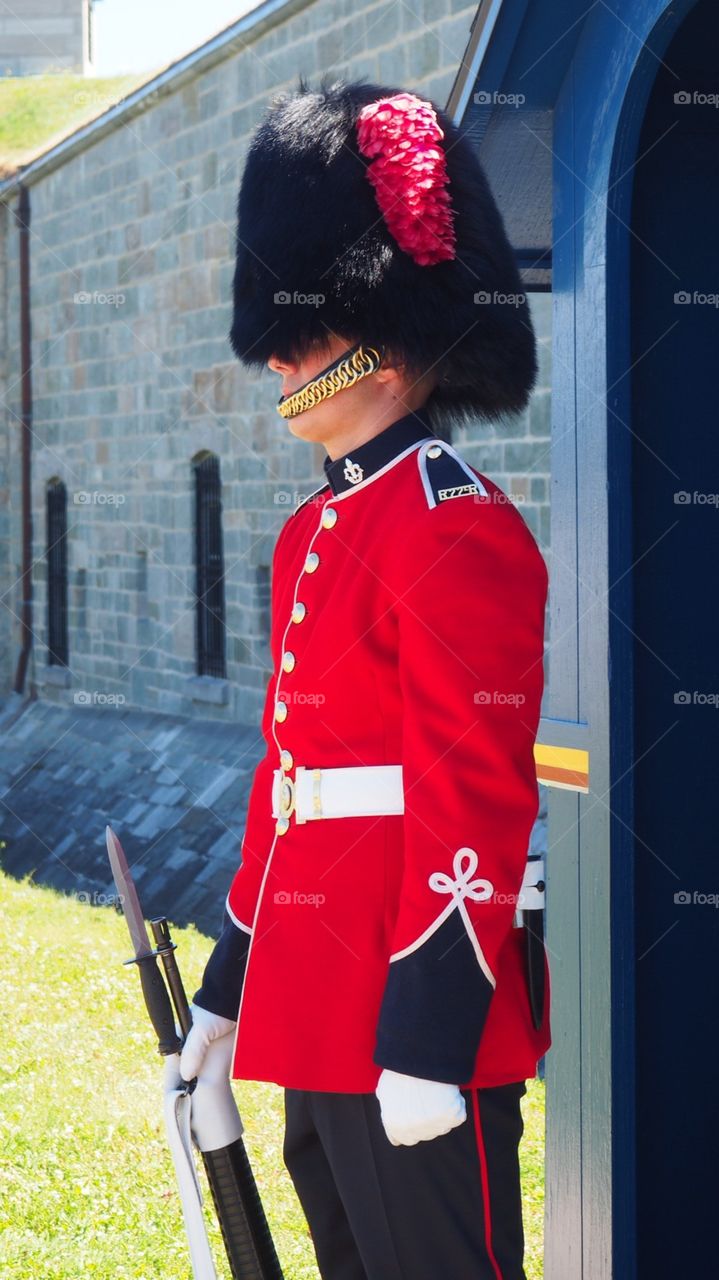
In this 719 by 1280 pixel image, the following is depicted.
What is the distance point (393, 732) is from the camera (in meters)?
2.01

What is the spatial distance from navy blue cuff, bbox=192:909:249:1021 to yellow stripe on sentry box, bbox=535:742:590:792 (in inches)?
24.0

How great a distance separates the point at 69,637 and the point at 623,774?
42.4ft

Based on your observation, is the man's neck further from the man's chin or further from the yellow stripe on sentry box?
the yellow stripe on sentry box

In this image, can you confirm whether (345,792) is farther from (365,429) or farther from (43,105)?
(43,105)

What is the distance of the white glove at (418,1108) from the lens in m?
1.76

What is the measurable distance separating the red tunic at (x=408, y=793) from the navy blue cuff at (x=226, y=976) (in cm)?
15

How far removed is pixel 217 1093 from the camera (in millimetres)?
2207

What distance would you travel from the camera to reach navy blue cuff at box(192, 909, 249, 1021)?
7.46 ft

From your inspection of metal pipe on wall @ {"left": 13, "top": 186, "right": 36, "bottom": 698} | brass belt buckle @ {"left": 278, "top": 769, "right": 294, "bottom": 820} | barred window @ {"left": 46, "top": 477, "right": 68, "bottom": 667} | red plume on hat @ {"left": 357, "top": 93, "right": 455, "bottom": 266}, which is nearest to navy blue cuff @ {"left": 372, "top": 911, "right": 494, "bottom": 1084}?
brass belt buckle @ {"left": 278, "top": 769, "right": 294, "bottom": 820}

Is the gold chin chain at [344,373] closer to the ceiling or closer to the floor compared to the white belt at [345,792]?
closer to the ceiling

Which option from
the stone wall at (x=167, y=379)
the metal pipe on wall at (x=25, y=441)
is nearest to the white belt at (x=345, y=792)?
the stone wall at (x=167, y=379)

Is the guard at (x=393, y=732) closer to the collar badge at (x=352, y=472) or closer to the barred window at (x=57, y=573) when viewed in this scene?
the collar badge at (x=352, y=472)

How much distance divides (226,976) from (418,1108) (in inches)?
23.6

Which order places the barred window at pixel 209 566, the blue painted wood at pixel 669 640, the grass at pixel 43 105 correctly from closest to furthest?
the blue painted wood at pixel 669 640
the barred window at pixel 209 566
the grass at pixel 43 105
